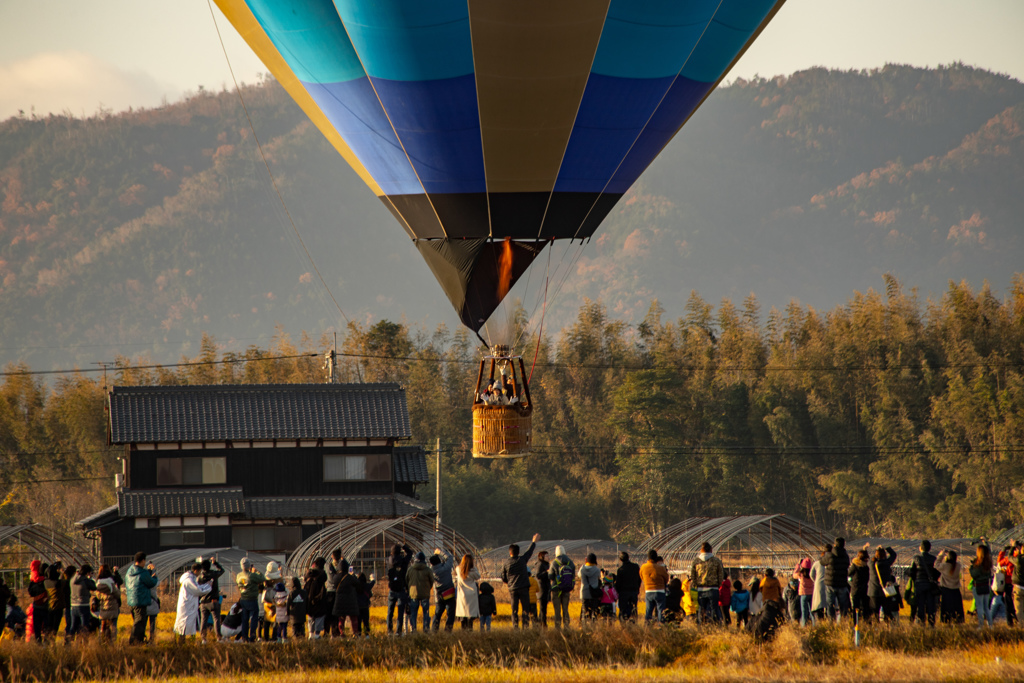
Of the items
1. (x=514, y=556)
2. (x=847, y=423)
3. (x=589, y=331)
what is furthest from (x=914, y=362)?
(x=514, y=556)

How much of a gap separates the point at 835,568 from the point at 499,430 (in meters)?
4.23

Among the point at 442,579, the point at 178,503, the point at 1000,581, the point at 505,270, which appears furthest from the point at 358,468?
the point at 1000,581

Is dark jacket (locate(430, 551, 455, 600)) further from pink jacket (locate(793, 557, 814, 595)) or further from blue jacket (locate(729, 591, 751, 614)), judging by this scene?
pink jacket (locate(793, 557, 814, 595))

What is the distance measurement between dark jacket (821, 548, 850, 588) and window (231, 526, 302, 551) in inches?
712

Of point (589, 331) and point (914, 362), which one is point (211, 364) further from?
point (914, 362)

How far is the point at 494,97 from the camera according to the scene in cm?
1258

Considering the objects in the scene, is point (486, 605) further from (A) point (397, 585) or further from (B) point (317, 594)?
(B) point (317, 594)

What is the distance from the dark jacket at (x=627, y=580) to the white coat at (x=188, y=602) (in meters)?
4.73

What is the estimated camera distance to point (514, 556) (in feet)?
41.0

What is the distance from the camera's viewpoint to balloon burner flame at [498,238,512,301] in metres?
14.0

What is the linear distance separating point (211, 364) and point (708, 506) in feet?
82.0

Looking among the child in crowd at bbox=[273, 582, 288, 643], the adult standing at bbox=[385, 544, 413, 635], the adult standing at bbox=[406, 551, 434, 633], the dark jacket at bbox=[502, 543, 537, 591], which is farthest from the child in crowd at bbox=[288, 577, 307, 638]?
the dark jacket at bbox=[502, 543, 537, 591]

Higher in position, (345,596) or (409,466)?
(409,466)

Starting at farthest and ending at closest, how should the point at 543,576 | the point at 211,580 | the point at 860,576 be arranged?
the point at 543,576
the point at 211,580
the point at 860,576
